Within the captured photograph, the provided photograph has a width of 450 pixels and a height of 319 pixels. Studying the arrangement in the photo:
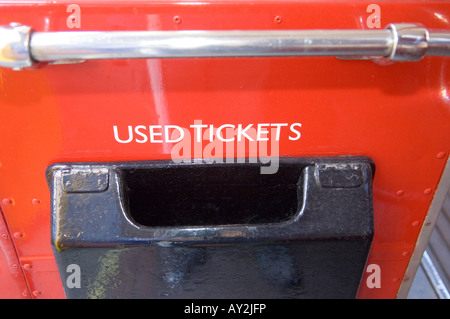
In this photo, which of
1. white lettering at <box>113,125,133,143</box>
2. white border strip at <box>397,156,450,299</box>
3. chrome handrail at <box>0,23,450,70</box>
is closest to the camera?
chrome handrail at <box>0,23,450,70</box>

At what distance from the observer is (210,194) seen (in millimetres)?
960

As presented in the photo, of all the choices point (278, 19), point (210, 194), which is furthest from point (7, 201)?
point (278, 19)

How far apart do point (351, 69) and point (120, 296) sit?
2.30 feet

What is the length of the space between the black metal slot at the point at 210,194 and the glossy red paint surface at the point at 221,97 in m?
0.06

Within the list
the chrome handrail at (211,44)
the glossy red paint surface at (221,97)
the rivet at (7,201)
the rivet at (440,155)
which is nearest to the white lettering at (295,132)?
the glossy red paint surface at (221,97)

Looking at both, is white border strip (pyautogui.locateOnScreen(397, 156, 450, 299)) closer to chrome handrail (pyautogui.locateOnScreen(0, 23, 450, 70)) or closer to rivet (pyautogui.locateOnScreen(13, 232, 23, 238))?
chrome handrail (pyautogui.locateOnScreen(0, 23, 450, 70))

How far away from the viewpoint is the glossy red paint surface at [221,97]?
72cm

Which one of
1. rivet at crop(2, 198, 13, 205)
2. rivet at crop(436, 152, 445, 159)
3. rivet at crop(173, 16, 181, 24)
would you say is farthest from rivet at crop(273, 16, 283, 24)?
rivet at crop(2, 198, 13, 205)

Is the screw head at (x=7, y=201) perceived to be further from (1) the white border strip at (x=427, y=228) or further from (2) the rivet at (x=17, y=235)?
(1) the white border strip at (x=427, y=228)

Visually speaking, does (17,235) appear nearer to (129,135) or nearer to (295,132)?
(129,135)

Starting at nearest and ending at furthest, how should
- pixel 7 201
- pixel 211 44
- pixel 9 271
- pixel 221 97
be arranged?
1. pixel 211 44
2. pixel 221 97
3. pixel 7 201
4. pixel 9 271

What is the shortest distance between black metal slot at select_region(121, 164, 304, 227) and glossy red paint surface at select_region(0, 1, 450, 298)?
0.20 ft

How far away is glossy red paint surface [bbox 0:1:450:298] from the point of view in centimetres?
72

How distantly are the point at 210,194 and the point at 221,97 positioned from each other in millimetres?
256
